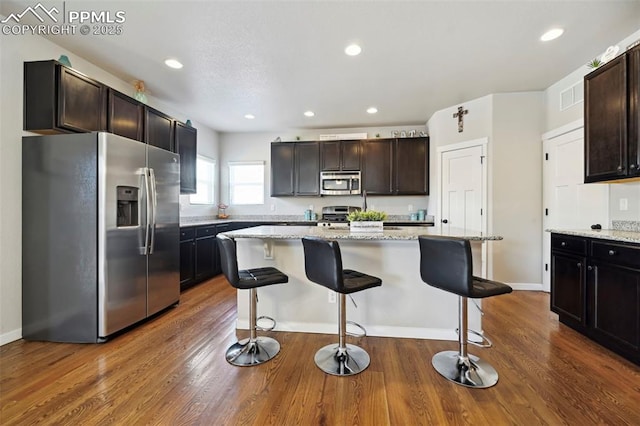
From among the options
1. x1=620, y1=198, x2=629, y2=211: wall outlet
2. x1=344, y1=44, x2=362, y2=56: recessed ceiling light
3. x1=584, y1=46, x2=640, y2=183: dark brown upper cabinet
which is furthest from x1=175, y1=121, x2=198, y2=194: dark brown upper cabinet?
x1=620, y1=198, x2=629, y2=211: wall outlet

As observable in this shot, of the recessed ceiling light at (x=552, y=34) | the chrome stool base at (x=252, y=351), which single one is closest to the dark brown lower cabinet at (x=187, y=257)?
the chrome stool base at (x=252, y=351)

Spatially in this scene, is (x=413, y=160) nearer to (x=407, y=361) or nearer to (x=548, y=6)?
(x=548, y=6)

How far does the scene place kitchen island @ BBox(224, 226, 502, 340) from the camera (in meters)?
2.50

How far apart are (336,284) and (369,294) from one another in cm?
78

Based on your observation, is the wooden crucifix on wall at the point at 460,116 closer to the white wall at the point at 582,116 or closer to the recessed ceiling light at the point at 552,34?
the white wall at the point at 582,116

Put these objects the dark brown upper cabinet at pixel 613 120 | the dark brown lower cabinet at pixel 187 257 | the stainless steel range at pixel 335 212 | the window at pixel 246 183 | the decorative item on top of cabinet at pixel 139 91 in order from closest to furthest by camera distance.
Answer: the dark brown upper cabinet at pixel 613 120, the decorative item on top of cabinet at pixel 139 91, the dark brown lower cabinet at pixel 187 257, the stainless steel range at pixel 335 212, the window at pixel 246 183

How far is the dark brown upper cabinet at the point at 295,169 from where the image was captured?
5.51 meters

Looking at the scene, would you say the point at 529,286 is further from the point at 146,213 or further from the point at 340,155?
the point at 146,213

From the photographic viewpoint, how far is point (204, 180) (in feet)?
18.3

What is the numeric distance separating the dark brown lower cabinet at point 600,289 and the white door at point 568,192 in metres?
0.83

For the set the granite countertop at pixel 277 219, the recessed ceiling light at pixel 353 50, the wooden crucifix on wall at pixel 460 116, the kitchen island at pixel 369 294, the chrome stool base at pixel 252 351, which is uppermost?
the recessed ceiling light at pixel 353 50

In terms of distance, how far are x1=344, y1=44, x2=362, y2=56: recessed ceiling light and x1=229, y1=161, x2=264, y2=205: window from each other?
3504mm

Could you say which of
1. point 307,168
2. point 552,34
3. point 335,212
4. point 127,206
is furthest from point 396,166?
point 127,206

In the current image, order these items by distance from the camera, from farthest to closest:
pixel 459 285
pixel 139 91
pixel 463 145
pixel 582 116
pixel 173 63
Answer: pixel 463 145, pixel 139 91, pixel 582 116, pixel 173 63, pixel 459 285
